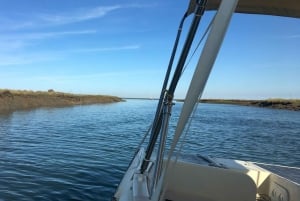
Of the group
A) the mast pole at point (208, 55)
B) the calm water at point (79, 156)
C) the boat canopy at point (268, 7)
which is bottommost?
the calm water at point (79, 156)

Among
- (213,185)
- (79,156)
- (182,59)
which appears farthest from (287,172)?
(79,156)

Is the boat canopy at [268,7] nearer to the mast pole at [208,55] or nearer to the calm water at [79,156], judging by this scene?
the mast pole at [208,55]

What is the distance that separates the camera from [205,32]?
4.10m

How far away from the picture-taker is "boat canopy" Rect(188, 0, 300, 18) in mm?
6922

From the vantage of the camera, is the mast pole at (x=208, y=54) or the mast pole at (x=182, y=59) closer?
the mast pole at (x=208, y=54)

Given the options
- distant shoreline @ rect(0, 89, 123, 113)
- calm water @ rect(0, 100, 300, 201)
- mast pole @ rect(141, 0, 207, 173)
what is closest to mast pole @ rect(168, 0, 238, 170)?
mast pole @ rect(141, 0, 207, 173)

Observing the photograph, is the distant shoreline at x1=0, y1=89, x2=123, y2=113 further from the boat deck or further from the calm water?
the boat deck

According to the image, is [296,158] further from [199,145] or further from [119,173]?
[119,173]

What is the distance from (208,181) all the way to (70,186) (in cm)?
665

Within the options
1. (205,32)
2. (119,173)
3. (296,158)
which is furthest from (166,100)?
(296,158)

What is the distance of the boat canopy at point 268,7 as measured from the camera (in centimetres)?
692

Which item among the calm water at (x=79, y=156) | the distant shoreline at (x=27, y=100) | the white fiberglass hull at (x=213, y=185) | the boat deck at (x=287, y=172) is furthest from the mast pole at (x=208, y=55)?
the distant shoreline at (x=27, y=100)

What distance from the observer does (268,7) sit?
7.13 m

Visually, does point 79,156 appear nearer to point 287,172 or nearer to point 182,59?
point 287,172
